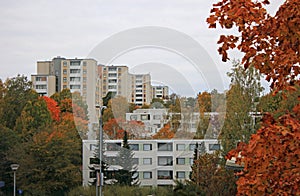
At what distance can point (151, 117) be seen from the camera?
3158cm

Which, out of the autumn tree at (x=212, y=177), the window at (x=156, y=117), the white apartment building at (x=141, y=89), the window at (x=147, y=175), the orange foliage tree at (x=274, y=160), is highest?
the white apartment building at (x=141, y=89)

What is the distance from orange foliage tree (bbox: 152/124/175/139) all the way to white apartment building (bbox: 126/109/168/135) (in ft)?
0.73

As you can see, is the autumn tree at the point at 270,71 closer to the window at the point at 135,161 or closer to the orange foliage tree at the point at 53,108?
the window at the point at 135,161

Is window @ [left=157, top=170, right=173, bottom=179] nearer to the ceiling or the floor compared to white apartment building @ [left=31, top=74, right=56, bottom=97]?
nearer to the floor

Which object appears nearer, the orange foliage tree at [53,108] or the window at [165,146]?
the window at [165,146]

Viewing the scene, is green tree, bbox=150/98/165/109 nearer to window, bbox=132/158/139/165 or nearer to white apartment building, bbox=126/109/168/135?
white apartment building, bbox=126/109/168/135

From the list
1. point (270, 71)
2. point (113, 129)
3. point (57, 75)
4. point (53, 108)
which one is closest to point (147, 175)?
point (113, 129)

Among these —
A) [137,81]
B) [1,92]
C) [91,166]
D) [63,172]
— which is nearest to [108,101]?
[137,81]

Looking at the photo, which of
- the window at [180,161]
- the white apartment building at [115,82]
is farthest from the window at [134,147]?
the white apartment building at [115,82]

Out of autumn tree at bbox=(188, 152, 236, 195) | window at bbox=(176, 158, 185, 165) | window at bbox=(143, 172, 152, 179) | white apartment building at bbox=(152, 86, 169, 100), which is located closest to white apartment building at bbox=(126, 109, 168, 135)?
window at bbox=(176, 158, 185, 165)

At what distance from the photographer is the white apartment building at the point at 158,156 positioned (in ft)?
102

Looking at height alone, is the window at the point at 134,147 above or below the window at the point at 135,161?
above

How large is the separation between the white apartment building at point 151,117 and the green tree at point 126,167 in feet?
3.39

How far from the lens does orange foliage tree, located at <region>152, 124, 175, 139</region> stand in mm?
31781
